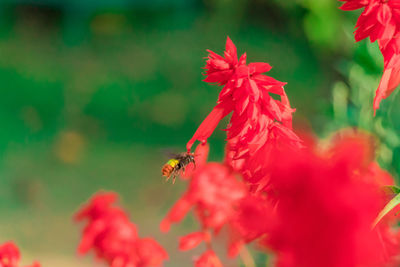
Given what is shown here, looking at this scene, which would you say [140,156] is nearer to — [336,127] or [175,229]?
[175,229]

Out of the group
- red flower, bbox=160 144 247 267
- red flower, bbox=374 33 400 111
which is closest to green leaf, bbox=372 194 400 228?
red flower, bbox=374 33 400 111

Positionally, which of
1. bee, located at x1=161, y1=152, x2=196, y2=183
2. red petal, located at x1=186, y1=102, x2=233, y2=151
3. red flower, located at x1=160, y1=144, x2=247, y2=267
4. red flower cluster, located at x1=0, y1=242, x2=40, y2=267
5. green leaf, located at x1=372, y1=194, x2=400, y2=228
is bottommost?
green leaf, located at x1=372, y1=194, x2=400, y2=228

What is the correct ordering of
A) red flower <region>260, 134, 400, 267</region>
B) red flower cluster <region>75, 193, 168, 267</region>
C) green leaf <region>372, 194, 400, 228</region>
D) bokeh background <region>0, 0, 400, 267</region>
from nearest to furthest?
red flower <region>260, 134, 400, 267</region> < green leaf <region>372, 194, 400, 228</region> < red flower cluster <region>75, 193, 168, 267</region> < bokeh background <region>0, 0, 400, 267</region>

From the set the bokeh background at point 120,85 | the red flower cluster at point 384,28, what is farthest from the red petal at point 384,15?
the bokeh background at point 120,85

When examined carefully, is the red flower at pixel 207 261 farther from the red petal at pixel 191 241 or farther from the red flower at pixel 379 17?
the red flower at pixel 379 17

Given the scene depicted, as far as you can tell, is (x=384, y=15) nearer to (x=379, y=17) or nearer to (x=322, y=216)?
(x=379, y=17)

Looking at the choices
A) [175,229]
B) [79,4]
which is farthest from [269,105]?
[79,4]

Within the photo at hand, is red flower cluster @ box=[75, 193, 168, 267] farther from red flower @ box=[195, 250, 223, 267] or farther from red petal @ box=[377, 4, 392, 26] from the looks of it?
red petal @ box=[377, 4, 392, 26]
